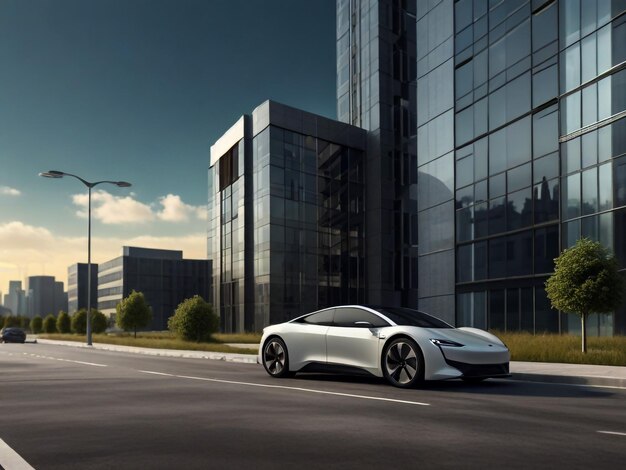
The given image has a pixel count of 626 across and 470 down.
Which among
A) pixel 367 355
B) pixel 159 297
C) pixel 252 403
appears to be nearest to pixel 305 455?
pixel 252 403

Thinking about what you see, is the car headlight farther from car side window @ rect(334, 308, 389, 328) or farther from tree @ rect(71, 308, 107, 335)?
tree @ rect(71, 308, 107, 335)

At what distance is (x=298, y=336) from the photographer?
12797 mm

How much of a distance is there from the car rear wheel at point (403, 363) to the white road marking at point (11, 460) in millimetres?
6218

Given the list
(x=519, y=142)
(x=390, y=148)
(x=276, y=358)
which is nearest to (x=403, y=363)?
(x=276, y=358)

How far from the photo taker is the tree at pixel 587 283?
18828 millimetres

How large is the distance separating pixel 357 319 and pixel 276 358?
2070 millimetres

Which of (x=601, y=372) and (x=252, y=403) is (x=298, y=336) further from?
(x=601, y=372)

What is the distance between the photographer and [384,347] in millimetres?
11273

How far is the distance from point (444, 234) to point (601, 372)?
76.9 ft

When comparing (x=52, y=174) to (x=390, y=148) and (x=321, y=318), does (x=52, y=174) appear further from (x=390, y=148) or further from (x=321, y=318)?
(x=321, y=318)

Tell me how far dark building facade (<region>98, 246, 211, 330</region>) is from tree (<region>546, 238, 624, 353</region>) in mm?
86421

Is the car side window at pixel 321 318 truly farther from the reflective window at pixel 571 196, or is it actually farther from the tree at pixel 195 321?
the tree at pixel 195 321

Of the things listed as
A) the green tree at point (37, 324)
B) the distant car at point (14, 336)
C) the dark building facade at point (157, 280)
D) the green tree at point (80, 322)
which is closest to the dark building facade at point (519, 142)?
the distant car at point (14, 336)

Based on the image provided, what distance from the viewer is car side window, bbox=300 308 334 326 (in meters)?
A: 12.5
